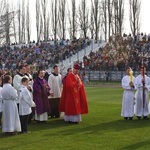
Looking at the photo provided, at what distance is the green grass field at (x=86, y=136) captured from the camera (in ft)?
34.5

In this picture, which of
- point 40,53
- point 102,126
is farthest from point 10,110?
point 40,53

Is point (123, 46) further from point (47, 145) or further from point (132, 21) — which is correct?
point (47, 145)

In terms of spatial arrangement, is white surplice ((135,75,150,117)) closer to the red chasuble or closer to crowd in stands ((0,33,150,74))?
the red chasuble

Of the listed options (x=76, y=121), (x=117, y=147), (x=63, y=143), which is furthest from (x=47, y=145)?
(x=76, y=121)

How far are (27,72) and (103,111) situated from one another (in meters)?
4.53

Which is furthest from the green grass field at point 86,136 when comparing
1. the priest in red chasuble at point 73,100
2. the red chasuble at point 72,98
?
the red chasuble at point 72,98

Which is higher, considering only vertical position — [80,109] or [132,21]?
[132,21]

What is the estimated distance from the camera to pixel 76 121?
14500mm

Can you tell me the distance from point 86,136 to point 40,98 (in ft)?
11.3

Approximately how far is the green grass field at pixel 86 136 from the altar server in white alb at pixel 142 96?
59 centimetres

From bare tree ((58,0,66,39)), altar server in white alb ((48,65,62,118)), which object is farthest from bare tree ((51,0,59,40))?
Result: altar server in white alb ((48,65,62,118))

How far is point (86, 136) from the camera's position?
11852 mm

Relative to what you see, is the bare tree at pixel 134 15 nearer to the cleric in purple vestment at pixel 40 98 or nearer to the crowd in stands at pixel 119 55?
the crowd in stands at pixel 119 55

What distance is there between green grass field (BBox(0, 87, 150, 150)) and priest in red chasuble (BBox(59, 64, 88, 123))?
1.27 feet
